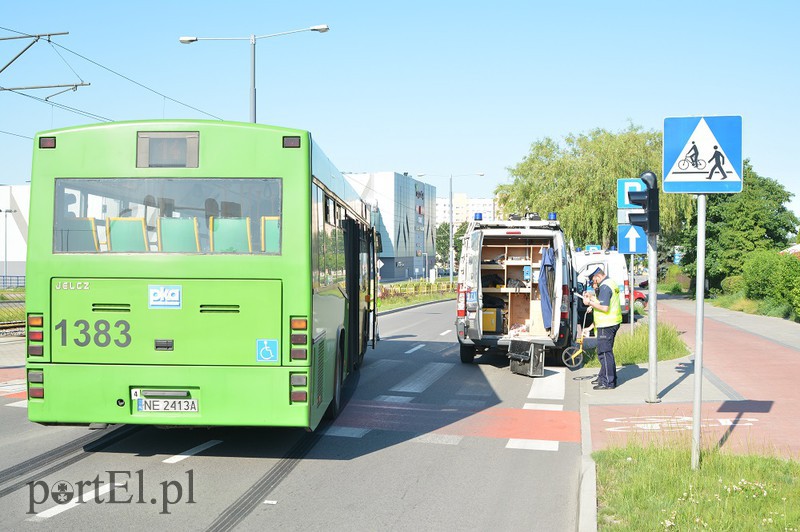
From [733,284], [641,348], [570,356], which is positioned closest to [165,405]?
[570,356]

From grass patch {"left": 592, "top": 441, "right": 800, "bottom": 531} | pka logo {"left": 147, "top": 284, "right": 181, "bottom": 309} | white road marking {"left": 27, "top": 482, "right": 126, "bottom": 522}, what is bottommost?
white road marking {"left": 27, "top": 482, "right": 126, "bottom": 522}

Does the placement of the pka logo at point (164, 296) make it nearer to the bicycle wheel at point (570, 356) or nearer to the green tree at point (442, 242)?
the bicycle wheel at point (570, 356)

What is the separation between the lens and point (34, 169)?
7520mm

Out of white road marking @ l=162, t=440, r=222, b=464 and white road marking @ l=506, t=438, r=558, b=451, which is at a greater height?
white road marking @ l=162, t=440, r=222, b=464

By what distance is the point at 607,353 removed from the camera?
12.8 m

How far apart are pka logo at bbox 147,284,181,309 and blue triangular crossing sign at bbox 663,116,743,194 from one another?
4.45 m

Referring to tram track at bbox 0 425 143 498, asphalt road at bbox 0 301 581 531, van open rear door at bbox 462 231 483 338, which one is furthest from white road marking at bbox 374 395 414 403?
tram track at bbox 0 425 143 498

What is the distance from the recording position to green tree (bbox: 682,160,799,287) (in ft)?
151

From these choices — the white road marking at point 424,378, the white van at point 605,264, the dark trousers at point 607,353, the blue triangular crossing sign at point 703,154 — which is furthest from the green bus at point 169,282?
the white van at point 605,264

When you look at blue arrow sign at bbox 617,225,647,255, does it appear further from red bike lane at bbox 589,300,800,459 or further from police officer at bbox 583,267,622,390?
red bike lane at bbox 589,300,800,459

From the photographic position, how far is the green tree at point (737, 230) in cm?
4594

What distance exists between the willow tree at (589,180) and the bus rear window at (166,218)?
35266 millimetres

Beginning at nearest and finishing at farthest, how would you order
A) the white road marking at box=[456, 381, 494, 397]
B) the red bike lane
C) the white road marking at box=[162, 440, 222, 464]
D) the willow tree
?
1. the white road marking at box=[162, 440, 222, 464]
2. the red bike lane
3. the white road marking at box=[456, 381, 494, 397]
4. the willow tree

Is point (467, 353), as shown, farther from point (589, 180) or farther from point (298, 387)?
point (589, 180)
